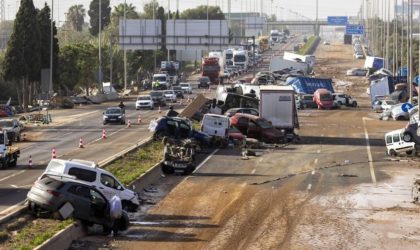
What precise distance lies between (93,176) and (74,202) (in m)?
2.63

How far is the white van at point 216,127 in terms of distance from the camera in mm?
49000

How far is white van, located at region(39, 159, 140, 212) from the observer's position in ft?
84.0

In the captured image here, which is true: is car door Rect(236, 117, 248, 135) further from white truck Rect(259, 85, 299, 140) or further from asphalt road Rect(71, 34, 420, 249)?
asphalt road Rect(71, 34, 420, 249)

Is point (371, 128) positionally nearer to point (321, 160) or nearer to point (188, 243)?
point (321, 160)

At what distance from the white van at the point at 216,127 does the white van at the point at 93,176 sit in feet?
71.4

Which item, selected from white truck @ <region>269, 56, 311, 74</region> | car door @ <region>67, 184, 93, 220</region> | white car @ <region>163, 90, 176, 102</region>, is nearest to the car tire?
car door @ <region>67, 184, 93, 220</region>

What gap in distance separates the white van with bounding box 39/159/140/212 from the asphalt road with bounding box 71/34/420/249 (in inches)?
27.1

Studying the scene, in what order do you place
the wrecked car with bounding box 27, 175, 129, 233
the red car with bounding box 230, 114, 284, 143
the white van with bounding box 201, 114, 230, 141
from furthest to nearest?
the red car with bounding box 230, 114, 284, 143, the white van with bounding box 201, 114, 230, 141, the wrecked car with bounding box 27, 175, 129, 233

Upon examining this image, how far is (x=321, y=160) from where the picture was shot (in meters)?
44.6

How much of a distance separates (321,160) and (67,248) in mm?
24391

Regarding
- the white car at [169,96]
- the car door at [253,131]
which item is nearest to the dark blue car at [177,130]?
the car door at [253,131]

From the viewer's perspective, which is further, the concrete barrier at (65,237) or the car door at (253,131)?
the car door at (253,131)

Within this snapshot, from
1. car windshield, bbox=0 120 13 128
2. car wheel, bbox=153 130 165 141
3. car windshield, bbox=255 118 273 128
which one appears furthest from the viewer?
car windshield, bbox=0 120 13 128

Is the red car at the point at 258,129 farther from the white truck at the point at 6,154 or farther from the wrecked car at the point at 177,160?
the white truck at the point at 6,154
